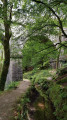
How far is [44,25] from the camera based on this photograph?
221 inches

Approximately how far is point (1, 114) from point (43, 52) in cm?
347

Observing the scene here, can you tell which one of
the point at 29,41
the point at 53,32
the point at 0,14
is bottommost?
the point at 29,41

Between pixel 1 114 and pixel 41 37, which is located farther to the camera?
pixel 41 37

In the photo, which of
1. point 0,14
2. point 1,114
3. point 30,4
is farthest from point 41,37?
point 1,114

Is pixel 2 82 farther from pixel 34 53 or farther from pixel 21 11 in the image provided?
pixel 21 11

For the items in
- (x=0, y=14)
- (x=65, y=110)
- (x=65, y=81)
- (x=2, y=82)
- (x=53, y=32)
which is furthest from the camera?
(x=2, y=82)

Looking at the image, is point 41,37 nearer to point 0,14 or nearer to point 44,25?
point 44,25

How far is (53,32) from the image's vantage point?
5.84 meters

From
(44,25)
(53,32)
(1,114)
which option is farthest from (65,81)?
(1,114)

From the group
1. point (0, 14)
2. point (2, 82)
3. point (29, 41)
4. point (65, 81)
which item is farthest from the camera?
point (2, 82)

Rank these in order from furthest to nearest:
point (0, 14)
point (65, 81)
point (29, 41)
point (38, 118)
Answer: point (65, 81) < point (29, 41) < point (38, 118) < point (0, 14)

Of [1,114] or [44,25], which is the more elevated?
[44,25]

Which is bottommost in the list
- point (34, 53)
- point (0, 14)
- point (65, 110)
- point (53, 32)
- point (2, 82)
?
point (2, 82)

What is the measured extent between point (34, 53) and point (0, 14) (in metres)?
2.64
